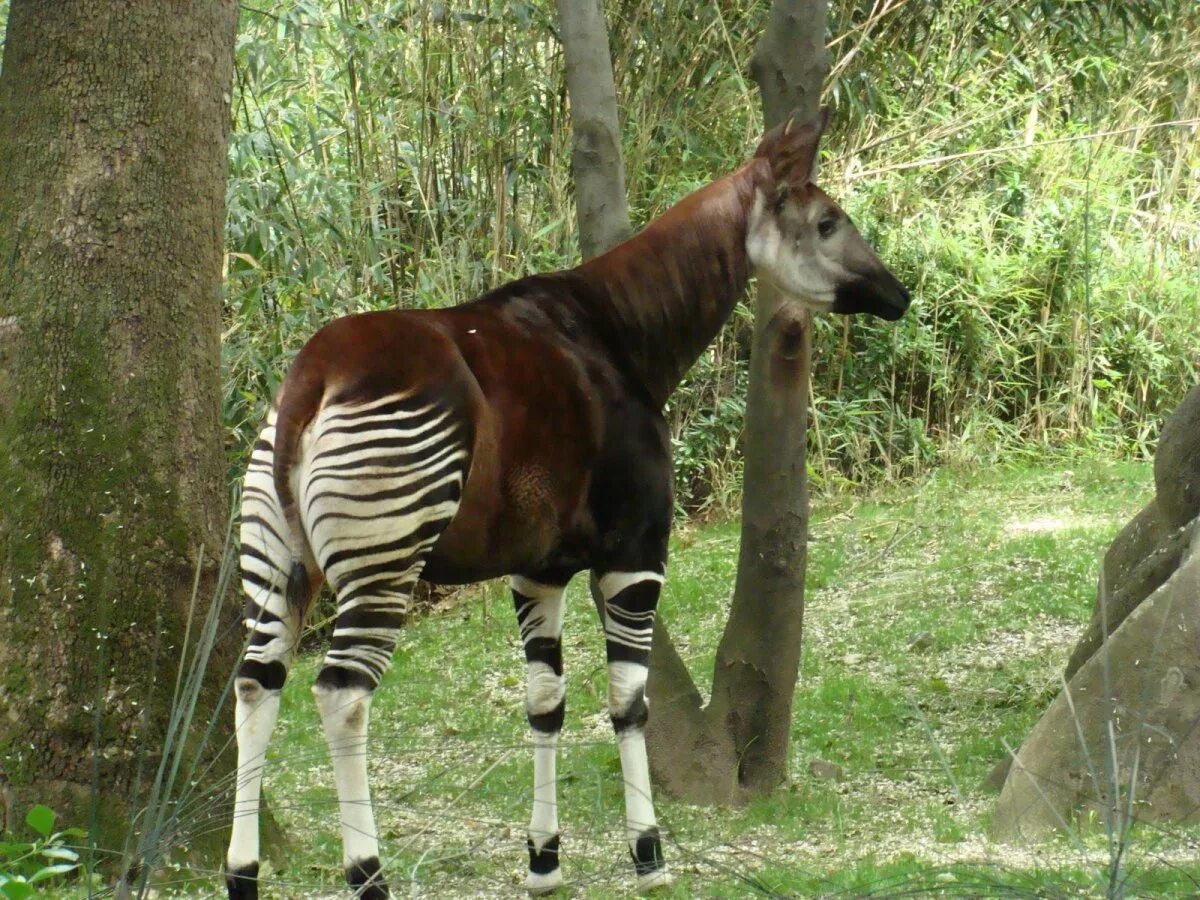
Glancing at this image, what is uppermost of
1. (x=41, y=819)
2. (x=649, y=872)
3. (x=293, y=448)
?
(x=293, y=448)

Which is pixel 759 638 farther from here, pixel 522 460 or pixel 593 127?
pixel 593 127

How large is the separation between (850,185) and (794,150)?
17.9 feet

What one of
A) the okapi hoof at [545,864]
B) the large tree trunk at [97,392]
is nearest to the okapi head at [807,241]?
the large tree trunk at [97,392]

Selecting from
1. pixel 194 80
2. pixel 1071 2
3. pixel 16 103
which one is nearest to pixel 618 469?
pixel 194 80

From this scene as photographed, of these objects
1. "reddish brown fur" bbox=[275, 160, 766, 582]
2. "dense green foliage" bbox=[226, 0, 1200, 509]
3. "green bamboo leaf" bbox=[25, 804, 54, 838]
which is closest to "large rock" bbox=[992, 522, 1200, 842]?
"reddish brown fur" bbox=[275, 160, 766, 582]

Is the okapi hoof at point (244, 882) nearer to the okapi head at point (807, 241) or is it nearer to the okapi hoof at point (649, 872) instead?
the okapi hoof at point (649, 872)

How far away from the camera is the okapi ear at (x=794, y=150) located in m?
3.73

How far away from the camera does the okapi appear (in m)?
2.87

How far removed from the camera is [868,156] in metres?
9.38

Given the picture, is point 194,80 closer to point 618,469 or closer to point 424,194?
point 618,469

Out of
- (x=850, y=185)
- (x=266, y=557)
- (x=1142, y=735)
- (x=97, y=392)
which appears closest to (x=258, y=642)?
(x=266, y=557)

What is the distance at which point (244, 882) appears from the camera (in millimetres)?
2828

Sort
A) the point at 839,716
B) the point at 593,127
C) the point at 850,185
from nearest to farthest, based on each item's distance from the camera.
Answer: the point at 593,127 < the point at 839,716 < the point at 850,185

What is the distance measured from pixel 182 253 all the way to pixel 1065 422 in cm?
708
